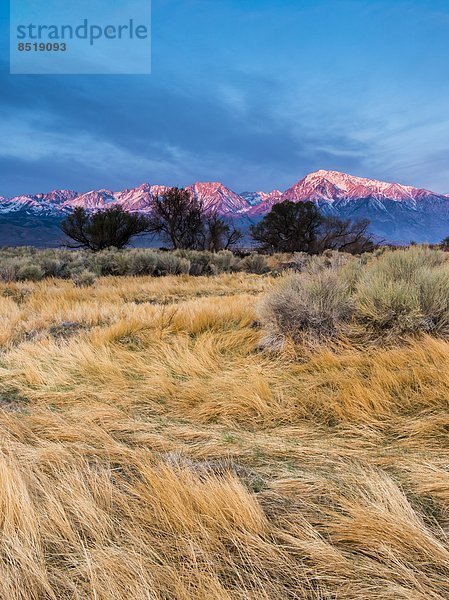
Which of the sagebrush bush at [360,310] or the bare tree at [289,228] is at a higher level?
the bare tree at [289,228]

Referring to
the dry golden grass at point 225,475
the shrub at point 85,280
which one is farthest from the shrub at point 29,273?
the dry golden grass at point 225,475

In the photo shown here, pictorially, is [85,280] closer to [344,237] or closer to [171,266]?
[171,266]

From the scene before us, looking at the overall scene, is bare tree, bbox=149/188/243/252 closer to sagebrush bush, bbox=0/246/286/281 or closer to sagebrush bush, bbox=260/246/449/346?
sagebrush bush, bbox=0/246/286/281

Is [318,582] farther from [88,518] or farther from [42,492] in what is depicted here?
[42,492]

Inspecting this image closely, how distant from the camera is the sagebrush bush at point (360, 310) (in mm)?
3861

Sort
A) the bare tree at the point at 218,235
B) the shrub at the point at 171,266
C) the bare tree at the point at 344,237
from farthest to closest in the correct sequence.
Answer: the bare tree at the point at 344,237
the bare tree at the point at 218,235
the shrub at the point at 171,266

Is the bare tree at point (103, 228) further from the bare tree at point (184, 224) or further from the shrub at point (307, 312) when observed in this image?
the shrub at point (307, 312)

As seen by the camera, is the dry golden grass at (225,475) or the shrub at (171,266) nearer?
the dry golden grass at (225,475)

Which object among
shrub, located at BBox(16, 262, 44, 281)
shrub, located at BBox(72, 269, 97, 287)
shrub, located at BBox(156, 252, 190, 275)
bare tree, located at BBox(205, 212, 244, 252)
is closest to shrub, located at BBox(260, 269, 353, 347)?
shrub, located at BBox(72, 269, 97, 287)

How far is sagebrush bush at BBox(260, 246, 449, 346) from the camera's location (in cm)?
386

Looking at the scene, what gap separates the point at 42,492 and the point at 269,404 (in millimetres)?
1737

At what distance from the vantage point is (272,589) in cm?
121

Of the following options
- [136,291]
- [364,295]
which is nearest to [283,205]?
[136,291]

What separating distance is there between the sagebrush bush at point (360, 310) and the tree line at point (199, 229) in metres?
26.0
